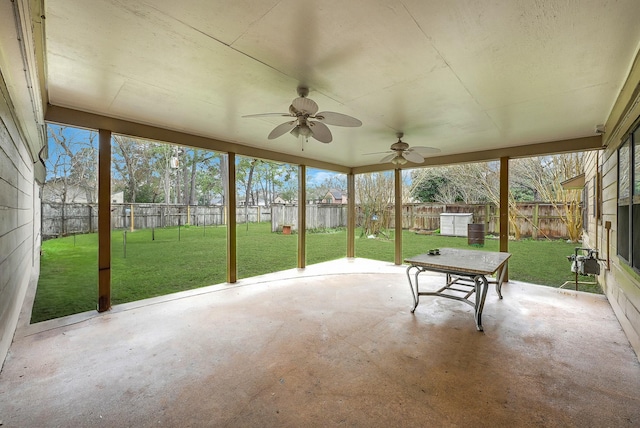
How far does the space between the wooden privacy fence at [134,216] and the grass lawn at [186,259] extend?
0.32 meters

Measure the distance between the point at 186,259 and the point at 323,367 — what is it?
510 centimetres

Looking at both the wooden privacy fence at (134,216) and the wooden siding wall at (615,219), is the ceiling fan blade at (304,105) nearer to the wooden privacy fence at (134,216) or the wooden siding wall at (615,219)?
the wooden siding wall at (615,219)

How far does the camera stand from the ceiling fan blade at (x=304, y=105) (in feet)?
7.63

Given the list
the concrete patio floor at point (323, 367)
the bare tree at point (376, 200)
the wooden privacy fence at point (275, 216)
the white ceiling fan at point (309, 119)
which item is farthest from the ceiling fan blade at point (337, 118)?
the bare tree at point (376, 200)

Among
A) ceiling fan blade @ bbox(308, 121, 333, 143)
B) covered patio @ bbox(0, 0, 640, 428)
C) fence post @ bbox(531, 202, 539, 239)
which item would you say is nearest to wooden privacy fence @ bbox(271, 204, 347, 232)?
fence post @ bbox(531, 202, 539, 239)

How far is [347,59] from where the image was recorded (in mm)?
2041

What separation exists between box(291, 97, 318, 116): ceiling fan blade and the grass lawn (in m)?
3.46

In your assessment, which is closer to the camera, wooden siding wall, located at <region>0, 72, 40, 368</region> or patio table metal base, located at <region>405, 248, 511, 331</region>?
wooden siding wall, located at <region>0, 72, 40, 368</region>

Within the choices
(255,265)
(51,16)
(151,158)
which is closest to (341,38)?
(51,16)

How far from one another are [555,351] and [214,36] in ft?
11.9

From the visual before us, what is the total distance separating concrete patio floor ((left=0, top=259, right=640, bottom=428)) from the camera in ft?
5.42

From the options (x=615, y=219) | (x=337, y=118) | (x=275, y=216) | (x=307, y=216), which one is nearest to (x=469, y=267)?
(x=615, y=219)

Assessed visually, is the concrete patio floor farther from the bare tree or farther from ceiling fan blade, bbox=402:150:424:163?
the bare tree

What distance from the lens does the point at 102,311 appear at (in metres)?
3.24
